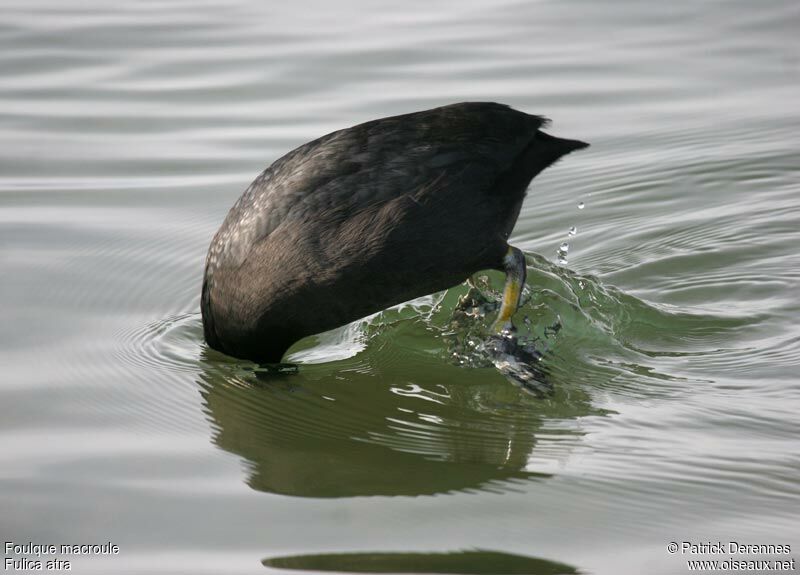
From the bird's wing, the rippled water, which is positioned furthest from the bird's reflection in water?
the bird's wing

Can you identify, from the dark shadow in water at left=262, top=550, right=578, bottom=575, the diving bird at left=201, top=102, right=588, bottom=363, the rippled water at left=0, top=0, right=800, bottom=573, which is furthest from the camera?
the diving bird at left=201, top=102, right=588, bottom=363

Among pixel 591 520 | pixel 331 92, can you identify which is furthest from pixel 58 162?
pixel 591 520

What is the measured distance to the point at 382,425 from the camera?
4059 mm

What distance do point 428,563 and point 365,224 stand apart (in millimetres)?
1583

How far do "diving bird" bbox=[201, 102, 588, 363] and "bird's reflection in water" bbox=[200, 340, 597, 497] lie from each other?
27 cm

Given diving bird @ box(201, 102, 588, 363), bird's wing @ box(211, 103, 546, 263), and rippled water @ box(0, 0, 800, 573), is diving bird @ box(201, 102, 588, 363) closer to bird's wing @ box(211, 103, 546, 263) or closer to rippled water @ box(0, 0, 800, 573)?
bird's wing @ box(211, 103, 546, 263)

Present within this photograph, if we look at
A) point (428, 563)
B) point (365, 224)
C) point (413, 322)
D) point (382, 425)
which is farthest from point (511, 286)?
point (428, 563)

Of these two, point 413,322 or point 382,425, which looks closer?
point 382,425

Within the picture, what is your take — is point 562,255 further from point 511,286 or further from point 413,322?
point 413,322

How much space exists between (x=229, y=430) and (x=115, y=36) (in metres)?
6.09

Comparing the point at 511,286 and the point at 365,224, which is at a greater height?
the point at 365,224

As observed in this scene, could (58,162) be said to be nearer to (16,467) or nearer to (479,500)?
(16,467)

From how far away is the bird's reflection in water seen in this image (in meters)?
3.61

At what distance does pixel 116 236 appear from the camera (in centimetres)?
598
